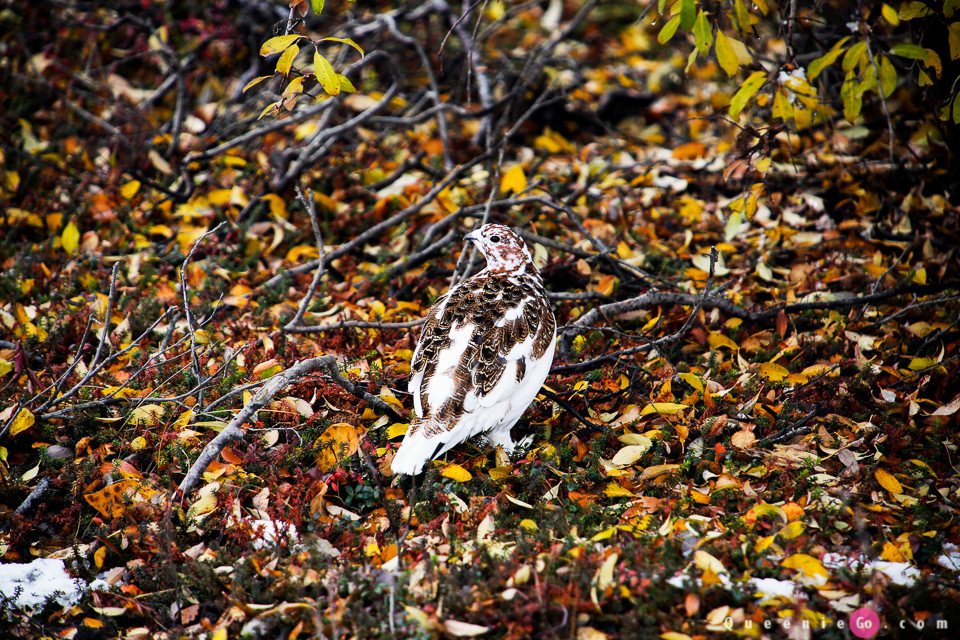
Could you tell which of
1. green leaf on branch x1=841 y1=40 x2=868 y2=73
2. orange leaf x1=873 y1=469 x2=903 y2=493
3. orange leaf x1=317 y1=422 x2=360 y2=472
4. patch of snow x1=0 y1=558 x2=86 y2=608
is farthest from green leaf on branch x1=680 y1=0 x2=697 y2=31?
patch of snow x1=0 y1=558 x2=86 y2=608

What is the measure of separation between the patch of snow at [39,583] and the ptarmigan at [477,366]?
1498 millimetres

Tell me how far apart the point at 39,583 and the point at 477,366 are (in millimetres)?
2182

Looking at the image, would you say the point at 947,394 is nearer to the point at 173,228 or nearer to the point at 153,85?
the point at 173,228

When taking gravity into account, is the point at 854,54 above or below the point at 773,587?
above

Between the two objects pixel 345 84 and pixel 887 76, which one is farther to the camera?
pixel 887 76

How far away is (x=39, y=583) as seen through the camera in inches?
129

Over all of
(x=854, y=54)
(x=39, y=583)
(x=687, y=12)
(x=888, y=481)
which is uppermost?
(x=687, y=12)

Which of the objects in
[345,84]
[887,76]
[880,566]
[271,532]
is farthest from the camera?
[887,76]

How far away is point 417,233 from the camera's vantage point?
590 centimetres

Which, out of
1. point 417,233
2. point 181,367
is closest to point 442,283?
point 417,233

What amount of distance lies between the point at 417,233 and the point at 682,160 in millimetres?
2565

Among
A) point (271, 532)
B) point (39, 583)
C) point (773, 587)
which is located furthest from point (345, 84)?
point (773, 587)

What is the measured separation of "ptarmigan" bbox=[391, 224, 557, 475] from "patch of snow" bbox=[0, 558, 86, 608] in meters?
1.50

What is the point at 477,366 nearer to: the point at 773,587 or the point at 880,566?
the point at 773,587
